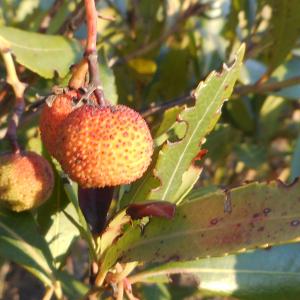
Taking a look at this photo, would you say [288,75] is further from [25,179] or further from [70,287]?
[25,179]

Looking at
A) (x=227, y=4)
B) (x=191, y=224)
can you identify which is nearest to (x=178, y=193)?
(x=191, y=224)

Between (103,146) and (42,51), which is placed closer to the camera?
(103,146)

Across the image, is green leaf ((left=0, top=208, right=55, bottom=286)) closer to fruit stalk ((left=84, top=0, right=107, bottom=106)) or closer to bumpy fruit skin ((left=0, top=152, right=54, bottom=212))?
bumpy fruit skin ((left=0, top=152, right=54, bottom=212))

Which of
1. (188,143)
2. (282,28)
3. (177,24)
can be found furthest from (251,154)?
(188,143)

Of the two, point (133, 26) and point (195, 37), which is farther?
point (195, 37)

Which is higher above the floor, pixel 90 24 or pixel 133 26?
pixel 90 24

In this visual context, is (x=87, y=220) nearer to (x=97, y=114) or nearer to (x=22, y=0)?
(x=97, y=114)

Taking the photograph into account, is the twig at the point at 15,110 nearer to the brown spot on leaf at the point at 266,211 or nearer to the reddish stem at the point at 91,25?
the reddish stem at the point at 91,25
